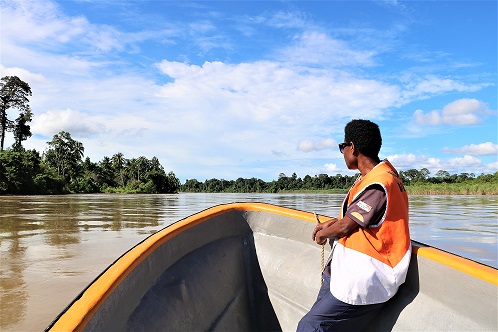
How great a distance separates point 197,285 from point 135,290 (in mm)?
632

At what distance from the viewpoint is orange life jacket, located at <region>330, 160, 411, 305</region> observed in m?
1.85

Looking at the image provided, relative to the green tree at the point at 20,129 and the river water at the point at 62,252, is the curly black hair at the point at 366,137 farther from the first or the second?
the green tree at the point at 20,129

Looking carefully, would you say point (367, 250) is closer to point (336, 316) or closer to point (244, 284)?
point (336, 316)

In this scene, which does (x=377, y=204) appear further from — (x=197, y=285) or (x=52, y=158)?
(x=52, y=158)

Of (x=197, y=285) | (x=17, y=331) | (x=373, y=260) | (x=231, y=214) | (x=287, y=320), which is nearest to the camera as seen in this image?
(x=373, y=260)

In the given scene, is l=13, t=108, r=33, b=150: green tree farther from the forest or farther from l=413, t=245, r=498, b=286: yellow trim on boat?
l=413, t=245, r=498, b=286: yellow trim on boat

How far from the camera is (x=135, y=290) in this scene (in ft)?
6.51

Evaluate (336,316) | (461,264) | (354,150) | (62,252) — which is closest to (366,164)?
(354,150)

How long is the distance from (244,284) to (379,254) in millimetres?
1340

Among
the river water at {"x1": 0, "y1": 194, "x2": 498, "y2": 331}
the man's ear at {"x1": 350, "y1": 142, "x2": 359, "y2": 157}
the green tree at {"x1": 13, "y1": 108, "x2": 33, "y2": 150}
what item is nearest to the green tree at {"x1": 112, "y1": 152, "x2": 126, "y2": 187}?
the green tree at {"x1": 13, "y1": 108, "x2": 33, "y2": 150}

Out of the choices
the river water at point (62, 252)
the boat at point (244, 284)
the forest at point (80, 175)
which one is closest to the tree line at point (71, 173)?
the forest at point (80, 175)

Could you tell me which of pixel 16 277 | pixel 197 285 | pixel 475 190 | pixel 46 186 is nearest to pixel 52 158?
pixel 46 186

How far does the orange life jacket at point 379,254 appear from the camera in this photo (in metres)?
1.85

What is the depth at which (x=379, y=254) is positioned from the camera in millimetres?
1867
